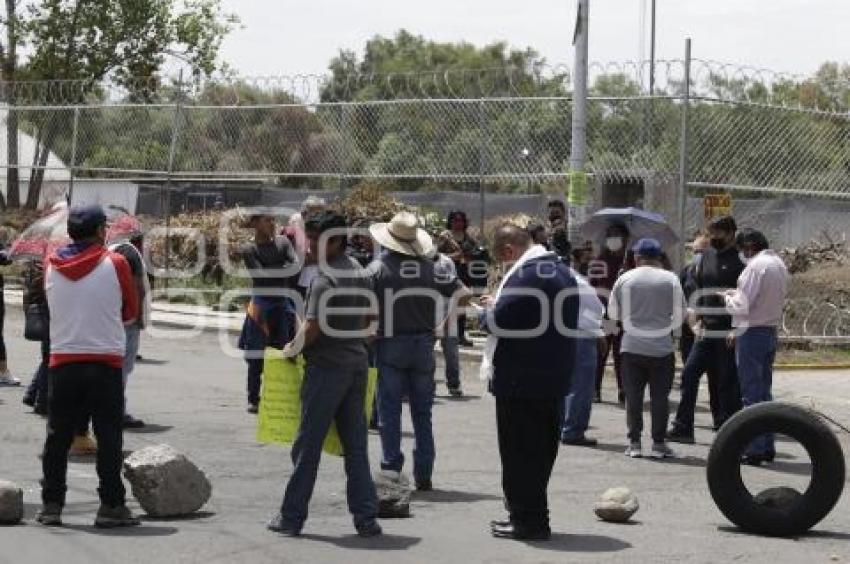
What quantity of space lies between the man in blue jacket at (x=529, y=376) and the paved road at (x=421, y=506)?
0.86ft

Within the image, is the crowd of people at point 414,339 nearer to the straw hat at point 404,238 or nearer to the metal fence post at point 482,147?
the straw hat at point 404,238

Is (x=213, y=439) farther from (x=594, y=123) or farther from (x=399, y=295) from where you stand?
(x=594, y=123)

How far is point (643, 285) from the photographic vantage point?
43.2ft

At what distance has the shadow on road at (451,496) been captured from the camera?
10.9m

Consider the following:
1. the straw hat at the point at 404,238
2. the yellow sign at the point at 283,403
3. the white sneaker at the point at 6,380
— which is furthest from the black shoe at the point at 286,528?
the white sneaker at the point at 6,380

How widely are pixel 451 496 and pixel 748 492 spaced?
2035mm

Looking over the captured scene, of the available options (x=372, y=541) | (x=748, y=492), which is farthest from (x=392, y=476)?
(x=748, y=492)

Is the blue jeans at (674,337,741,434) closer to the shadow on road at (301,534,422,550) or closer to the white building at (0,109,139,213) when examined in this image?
the shadow on road at (301,534,422,550)

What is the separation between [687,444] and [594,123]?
6.45 meters

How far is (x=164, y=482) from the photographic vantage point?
993 centimetres

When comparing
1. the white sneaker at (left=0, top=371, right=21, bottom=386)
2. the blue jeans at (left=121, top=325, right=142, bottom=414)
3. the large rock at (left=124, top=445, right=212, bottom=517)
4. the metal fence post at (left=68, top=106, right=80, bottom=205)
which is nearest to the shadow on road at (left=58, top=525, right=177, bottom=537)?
the large rock at (left=124, top=445, right=212, bottom=517)

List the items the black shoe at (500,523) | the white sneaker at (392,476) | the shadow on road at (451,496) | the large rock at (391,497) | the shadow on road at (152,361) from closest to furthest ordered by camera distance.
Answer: the black shoe at (500,523)
the large rock at (391,497)
the white sneaker at (392,476)
the shadow on road at (451,496)
the shadow on road at (152,361)

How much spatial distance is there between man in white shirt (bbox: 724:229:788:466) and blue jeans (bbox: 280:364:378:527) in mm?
4259

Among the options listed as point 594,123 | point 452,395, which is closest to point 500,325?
point 452,395
